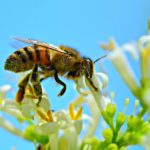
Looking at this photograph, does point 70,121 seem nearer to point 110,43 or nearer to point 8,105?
point 8,105

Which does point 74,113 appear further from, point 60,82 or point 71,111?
point 60,82

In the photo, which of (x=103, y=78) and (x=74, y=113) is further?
(x=103, y=78)

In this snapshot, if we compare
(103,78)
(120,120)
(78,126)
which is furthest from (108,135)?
(103,78)

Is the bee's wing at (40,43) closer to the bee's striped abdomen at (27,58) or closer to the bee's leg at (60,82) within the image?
the bee's striped abdomen at (27,58)

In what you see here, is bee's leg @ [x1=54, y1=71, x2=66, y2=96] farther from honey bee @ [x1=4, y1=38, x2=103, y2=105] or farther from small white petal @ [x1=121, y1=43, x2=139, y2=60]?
small white petal @ [x1=121, y1=43, x2=139, y2=60]

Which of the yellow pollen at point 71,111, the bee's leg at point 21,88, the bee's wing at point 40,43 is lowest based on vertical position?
the yellow pollen at point 71,111

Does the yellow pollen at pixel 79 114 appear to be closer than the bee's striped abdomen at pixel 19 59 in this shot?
Yes

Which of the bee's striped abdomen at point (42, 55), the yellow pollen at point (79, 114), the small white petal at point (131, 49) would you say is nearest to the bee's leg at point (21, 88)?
the bee's striped abdomen at point (42, 55)

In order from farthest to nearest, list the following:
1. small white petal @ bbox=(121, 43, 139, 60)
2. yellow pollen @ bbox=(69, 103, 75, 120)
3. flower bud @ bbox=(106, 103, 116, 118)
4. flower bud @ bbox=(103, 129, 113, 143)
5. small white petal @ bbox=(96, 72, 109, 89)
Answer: small white petal @ bbox=(96, 72, 109, 89), yellow pollen @ bbox=(69, 103, 75, 120), flower bud @ bbox=(106, 103, 116, 118), flower bud @ bbox=(103, 129, 113, 143), small white petal @ bbox=(121, 43, 139, 60)

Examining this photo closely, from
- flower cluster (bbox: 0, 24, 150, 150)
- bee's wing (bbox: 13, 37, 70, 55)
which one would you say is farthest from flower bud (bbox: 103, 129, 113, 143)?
bee's wing (bbox: 13, 37, 70, 55)
